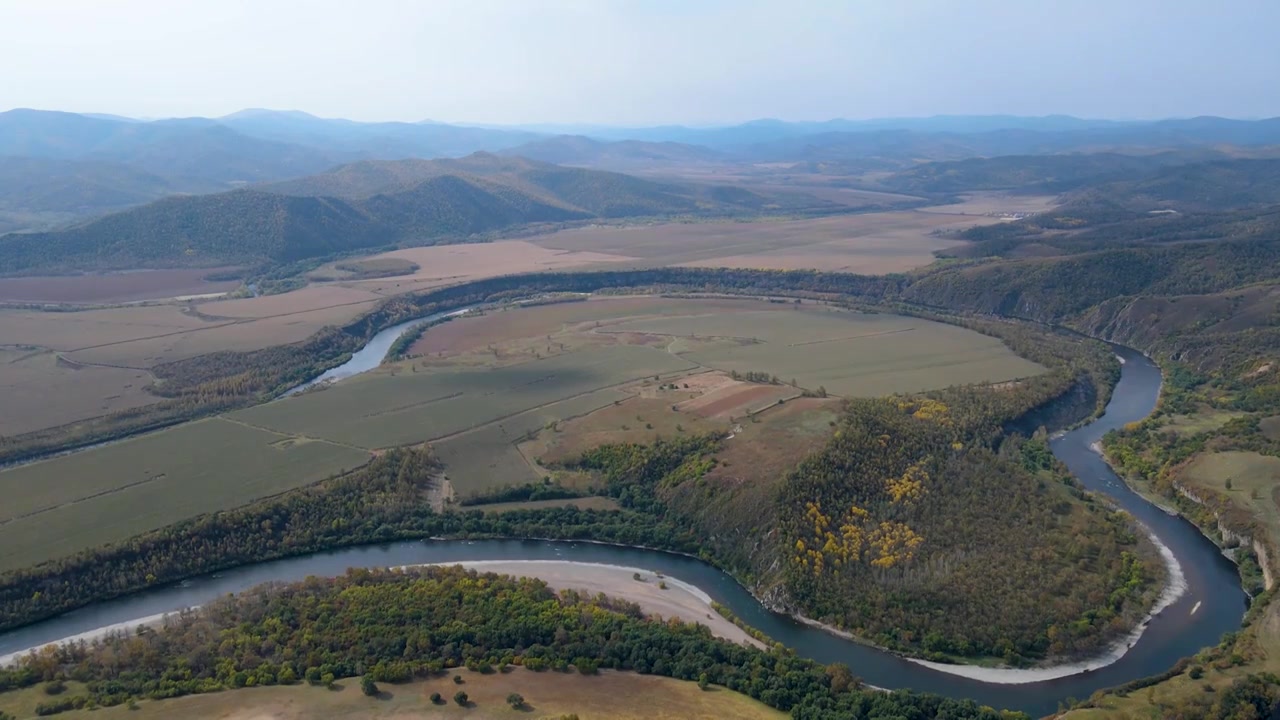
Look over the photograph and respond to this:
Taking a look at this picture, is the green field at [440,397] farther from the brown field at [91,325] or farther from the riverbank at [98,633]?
the brown field at [91,325]

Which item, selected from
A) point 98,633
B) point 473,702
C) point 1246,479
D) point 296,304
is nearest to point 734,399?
point 1246,479

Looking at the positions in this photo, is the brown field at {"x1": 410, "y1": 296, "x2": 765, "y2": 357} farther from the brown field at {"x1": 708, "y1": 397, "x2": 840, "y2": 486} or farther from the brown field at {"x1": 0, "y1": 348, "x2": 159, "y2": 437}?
the brown field at {"x1": 708, "y1": 397, "x2": 840, "y2": 486}

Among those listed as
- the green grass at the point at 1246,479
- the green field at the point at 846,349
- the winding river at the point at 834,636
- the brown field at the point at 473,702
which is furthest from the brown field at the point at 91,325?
the green grass at the point at 1246,479

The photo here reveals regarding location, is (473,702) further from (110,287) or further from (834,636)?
(110,287)

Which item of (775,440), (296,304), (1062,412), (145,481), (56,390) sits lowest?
(145,481)

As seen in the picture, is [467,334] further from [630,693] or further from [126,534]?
[630,693]
